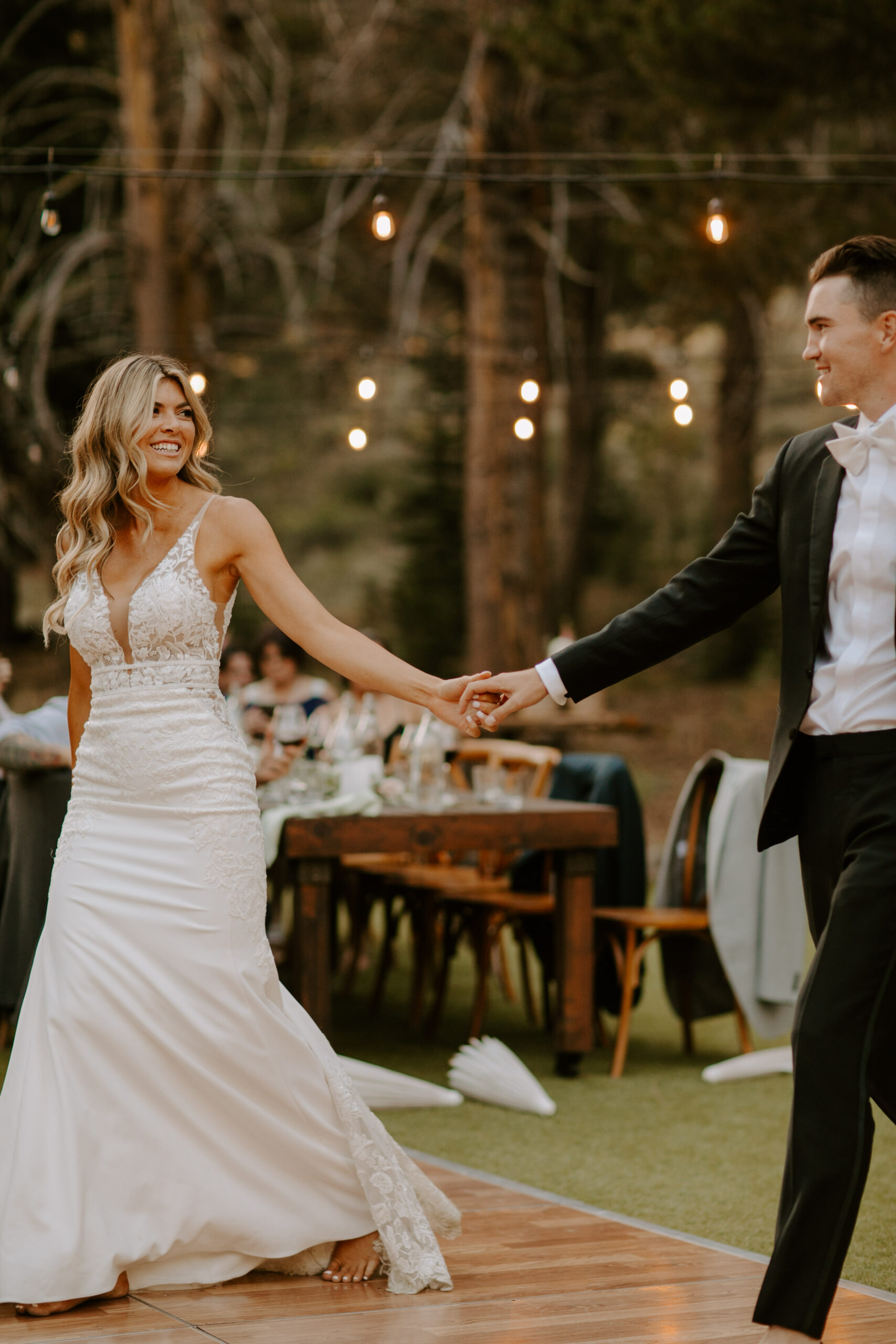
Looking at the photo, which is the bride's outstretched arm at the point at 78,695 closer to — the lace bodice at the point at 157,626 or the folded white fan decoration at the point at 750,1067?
the lace bodice at the point at 157,626

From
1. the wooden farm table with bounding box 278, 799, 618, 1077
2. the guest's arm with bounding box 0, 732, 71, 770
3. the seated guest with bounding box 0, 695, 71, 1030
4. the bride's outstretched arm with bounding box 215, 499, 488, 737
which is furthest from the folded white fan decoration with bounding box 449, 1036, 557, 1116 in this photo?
the bride's outstretched arm with bounding box 215, 499, 488, 737

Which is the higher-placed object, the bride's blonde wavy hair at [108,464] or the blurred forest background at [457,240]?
the blurred forest background at [457,240]

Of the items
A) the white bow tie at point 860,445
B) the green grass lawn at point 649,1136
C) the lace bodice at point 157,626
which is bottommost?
the green grass lawn at point 649,1136

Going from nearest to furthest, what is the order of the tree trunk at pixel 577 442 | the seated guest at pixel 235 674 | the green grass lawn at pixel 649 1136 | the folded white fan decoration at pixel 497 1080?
1. the green grass lawn at pixel 649 1136
2. the folded white fan decoration at pixel 497 1080
3. the seated guest at pixel 235 674
4. the tree trunk at pixel 577 442

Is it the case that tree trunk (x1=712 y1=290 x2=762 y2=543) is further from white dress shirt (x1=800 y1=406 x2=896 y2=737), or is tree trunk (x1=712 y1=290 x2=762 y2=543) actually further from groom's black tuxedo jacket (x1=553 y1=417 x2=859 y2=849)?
white dress shirt (x1=800 y1=406 x2=896 y2=737)

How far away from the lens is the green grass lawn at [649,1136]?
378 cm

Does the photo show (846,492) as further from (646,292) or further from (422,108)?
(646,292)

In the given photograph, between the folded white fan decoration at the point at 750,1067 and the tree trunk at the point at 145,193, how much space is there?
7286 mm

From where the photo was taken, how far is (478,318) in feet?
34.9

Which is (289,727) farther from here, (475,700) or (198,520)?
(198,520)

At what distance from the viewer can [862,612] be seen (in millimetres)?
2578

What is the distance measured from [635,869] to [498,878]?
836mm

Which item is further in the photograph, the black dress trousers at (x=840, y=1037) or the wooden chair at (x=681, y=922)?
the wooden chair at (x=681, y=922)

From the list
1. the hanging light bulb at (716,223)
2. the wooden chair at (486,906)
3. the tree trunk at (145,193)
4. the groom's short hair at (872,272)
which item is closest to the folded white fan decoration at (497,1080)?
the wooden chair at (486,906)
